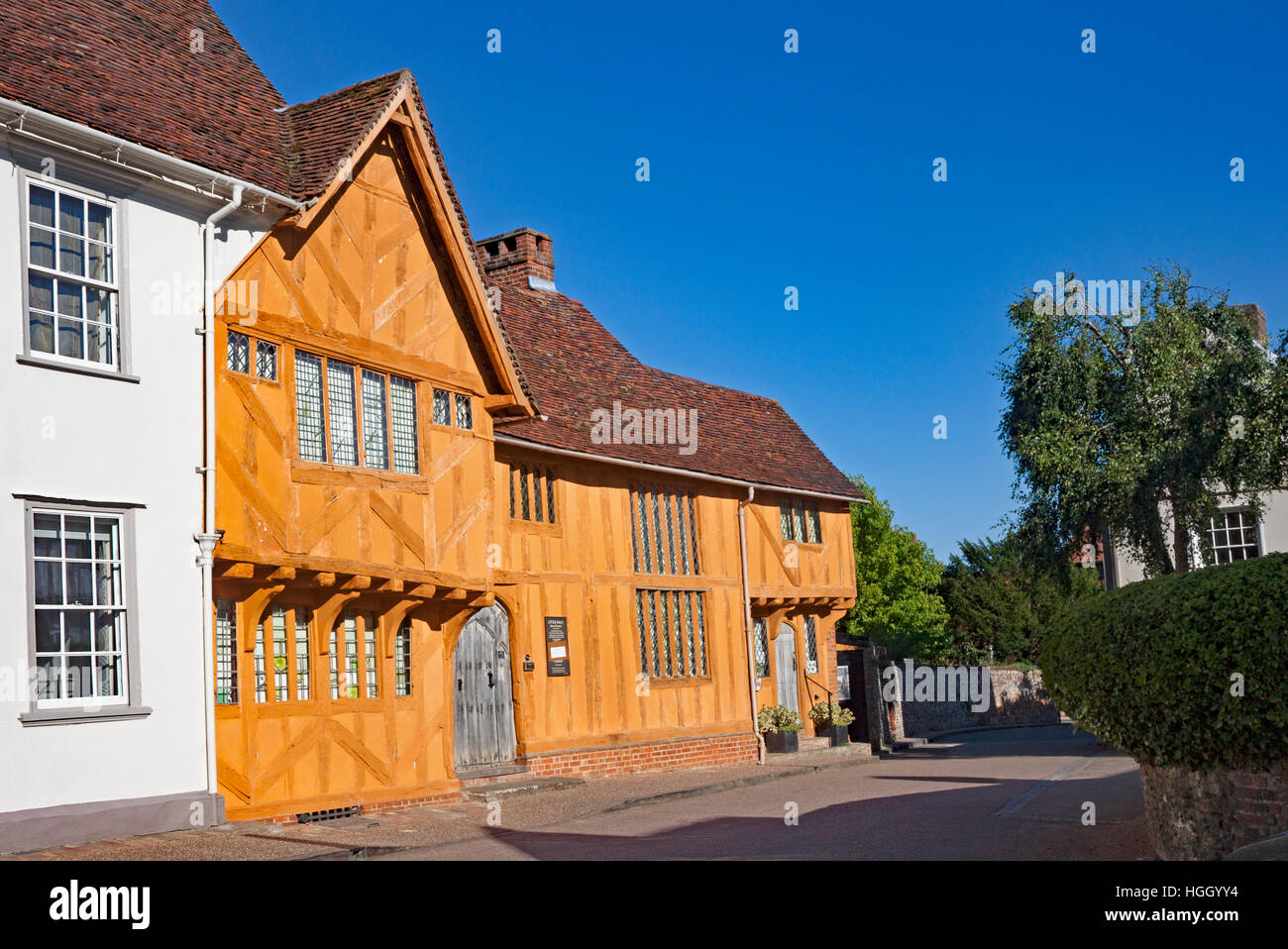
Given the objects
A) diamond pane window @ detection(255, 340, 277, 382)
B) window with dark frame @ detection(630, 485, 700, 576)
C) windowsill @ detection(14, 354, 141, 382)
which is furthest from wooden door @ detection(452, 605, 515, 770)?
windowsill @ detection(14, 354, 141, 382)

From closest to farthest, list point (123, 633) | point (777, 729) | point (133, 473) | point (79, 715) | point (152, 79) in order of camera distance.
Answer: point (79, 715)
point (123, 633)
point (133, 473)
point (152, 79)
point (777, 729)

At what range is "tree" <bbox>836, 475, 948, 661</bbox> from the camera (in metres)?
52.6

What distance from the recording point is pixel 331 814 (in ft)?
48.0

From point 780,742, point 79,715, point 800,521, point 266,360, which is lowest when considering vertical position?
point 780,742

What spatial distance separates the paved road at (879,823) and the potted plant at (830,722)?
18.2 ft

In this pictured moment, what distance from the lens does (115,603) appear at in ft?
39.4

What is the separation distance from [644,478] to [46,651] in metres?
13.3

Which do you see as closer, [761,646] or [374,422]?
[374,422]

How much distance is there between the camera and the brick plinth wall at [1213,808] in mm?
8617

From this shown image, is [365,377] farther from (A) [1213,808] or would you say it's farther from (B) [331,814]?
(A) [1213,808]

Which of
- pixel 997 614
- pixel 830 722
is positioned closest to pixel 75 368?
pixel 830 722

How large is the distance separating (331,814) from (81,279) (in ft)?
21.3

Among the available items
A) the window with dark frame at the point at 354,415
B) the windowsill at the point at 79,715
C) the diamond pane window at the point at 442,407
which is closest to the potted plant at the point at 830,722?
the diamond pane window at the point at 442,407

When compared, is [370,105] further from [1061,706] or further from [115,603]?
[1061,706]
